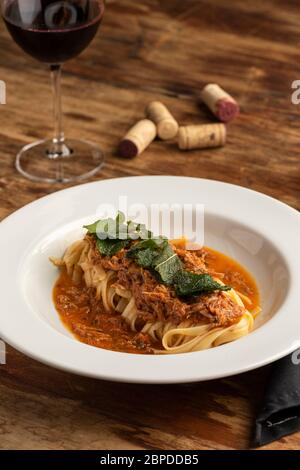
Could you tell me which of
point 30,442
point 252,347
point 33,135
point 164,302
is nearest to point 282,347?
point 252,347

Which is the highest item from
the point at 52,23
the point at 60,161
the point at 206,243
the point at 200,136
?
the point at 52,23

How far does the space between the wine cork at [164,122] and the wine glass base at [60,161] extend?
0.27 metres

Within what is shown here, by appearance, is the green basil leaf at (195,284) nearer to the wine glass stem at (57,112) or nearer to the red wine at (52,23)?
the red wine at (52,23)

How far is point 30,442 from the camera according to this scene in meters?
2.21

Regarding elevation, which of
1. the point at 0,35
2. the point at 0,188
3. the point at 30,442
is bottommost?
the point at 30,442

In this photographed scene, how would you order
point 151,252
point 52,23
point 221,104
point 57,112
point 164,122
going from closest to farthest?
point 151,252 < point 52,23 < point 57,112 < point 164,122 < point 221,104

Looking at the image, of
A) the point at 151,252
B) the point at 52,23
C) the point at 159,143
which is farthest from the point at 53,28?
the point at 151,252

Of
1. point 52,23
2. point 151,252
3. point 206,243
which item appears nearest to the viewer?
point 151,252

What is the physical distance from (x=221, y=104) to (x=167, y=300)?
1.53 metres

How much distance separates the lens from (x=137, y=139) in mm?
3506

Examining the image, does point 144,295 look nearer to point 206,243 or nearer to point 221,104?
point 206,243

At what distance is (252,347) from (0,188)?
145 centimetres

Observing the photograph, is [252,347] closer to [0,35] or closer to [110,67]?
[110,67]

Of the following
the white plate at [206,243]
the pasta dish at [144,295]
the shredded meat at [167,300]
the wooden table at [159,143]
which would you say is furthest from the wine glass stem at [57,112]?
the shredded meat at [167,300]
